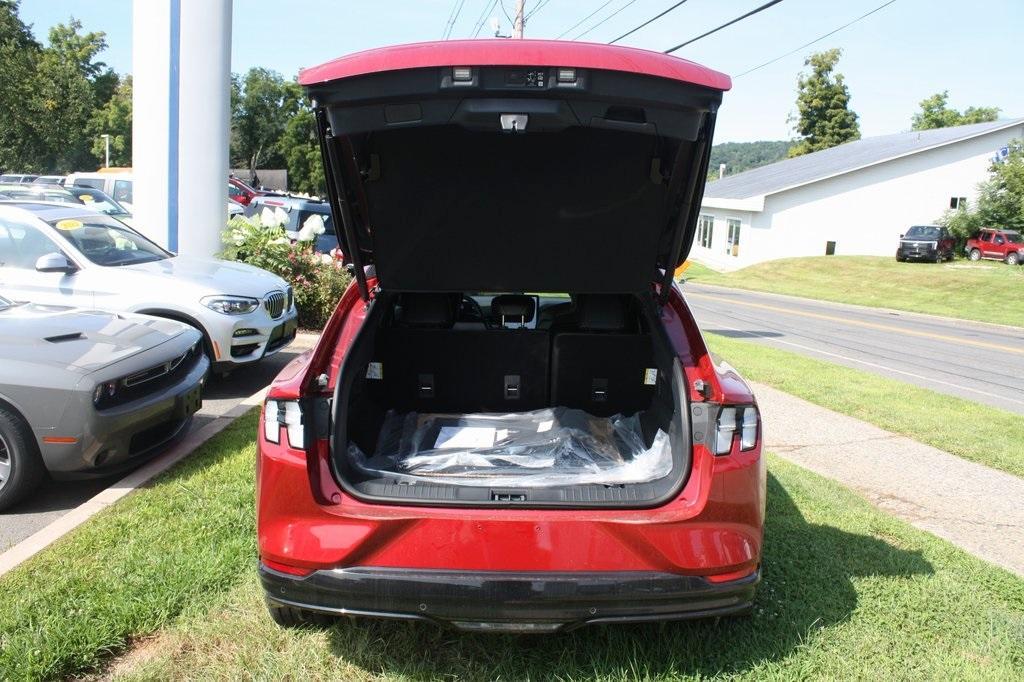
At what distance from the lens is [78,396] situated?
166 inches

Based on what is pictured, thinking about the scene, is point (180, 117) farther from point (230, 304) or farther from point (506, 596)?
point (506, 596)

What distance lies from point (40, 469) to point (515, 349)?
2681 millimetres

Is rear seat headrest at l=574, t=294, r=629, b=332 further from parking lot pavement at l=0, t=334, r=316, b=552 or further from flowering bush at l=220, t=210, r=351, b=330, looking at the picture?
flowering bush at l=220, t=210, r=351, b=330

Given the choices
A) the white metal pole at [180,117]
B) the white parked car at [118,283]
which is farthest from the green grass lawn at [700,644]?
the white metal pole at [180,117]

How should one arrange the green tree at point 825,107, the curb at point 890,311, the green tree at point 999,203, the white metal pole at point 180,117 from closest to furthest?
the white metal pole at point 180,117 < the curb at point 890,311 < the green tree at point 999,203 < the green tree at point 825,107

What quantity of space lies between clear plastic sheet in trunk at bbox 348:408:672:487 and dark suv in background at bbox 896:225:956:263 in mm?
36848

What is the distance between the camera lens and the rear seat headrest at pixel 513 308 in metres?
4.52

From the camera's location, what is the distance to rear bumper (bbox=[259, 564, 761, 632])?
8.53ft

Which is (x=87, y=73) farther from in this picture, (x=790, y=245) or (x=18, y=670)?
(x=18, y=670)

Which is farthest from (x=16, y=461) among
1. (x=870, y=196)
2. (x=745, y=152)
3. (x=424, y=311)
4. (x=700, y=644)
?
(x=745, y=152)

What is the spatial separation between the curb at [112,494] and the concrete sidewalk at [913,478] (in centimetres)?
414

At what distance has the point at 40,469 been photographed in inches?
169

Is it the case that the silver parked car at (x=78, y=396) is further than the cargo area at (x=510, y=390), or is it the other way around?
the silver parked car at (x=78, y=396)

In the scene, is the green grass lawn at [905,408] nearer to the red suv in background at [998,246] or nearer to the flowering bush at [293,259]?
the flowering bush at [293,259]
